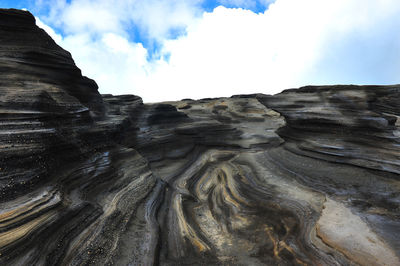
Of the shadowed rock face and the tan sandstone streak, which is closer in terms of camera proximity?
the tan sandstone streak

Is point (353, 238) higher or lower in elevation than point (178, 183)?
higher

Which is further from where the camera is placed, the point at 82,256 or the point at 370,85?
the point at 370,85

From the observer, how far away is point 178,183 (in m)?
11.8

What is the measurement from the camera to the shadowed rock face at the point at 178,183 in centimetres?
581

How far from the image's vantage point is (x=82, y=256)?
17.9 ft

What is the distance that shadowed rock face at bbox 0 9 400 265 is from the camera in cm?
581

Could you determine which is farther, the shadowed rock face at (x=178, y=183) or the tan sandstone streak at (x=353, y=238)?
the shadowed rock face at (x=178, y=183)

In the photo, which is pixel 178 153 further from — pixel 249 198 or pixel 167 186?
pixel 249 198

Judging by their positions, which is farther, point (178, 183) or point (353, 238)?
point (178, 183)

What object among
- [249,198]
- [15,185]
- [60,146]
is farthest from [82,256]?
[249,198]

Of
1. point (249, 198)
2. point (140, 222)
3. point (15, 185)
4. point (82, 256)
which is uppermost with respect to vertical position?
point (15, 185)

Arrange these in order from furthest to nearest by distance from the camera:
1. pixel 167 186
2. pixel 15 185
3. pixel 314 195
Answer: pixel 167 186
pixel 314 195
pixel 15 185

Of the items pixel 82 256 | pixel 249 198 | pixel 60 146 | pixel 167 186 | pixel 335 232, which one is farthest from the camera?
pixel 167 186

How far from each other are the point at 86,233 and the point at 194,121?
15081 millimetres
